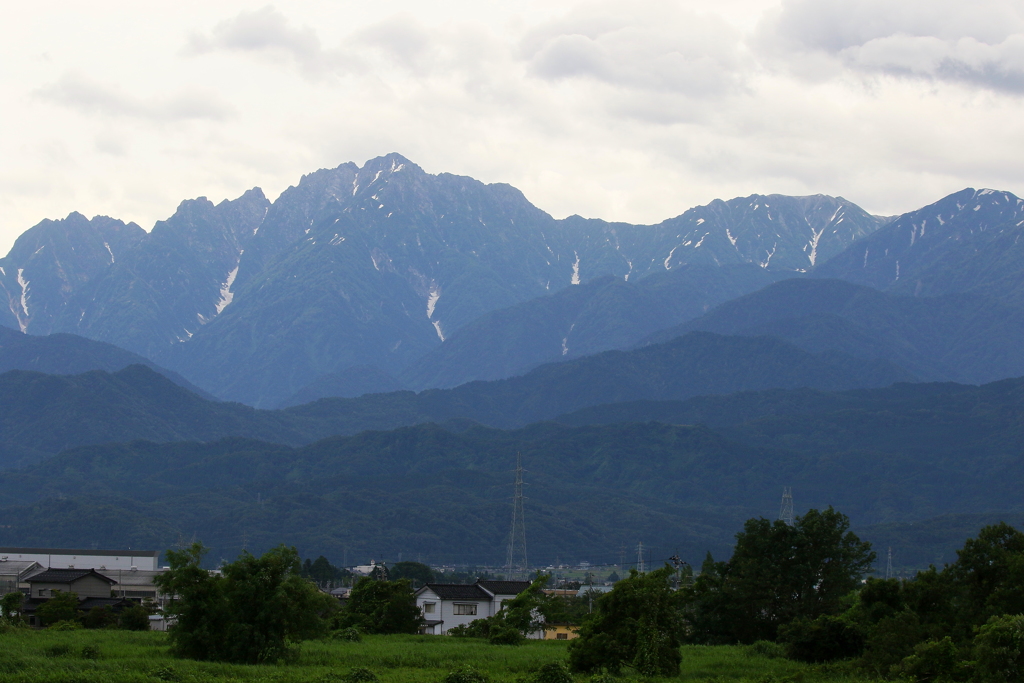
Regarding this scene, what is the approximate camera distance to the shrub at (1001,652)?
5288 cm

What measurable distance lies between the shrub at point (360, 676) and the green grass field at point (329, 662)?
518mm

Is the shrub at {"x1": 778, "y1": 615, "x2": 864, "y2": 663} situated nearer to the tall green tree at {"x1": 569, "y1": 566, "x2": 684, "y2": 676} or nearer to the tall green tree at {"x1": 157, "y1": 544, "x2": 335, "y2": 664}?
the tall green tree at {"x1": 569, "y1": 566, "x2": 684, "y2": 676}

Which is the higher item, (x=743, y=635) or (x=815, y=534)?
(x=815, y=534)

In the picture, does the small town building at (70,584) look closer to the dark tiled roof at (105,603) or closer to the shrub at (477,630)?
Result: the dark tiled roof at (105,603)

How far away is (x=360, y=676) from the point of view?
57094 millimetres

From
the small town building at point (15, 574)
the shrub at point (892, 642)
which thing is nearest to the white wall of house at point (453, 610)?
the small town building at point (15, 574)

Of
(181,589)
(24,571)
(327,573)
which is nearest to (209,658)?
(181,589)

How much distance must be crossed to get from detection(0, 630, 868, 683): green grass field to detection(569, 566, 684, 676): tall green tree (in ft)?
4.89

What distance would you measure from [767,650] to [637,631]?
13.3m

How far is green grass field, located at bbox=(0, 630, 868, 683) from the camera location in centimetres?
5547

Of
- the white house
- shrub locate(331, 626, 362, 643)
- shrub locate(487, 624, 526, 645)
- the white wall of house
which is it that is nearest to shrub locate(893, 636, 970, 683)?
shrub locate(487, 624, 526, 645)

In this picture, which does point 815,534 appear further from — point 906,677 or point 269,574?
point 269,574

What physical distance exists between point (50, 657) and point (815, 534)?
44802 mm

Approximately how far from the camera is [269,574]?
209ft
